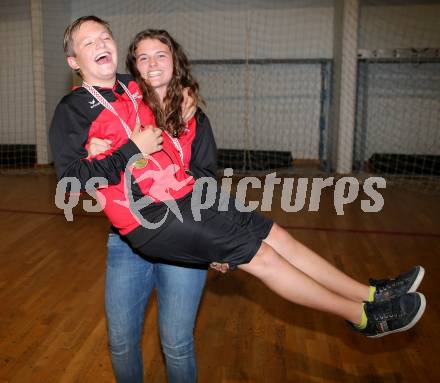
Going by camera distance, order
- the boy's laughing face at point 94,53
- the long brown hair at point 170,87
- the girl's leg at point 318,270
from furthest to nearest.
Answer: the girl's leg at point 318,270 → the long brown hair at point 170,87 → the boy's laughing face at point 94,53

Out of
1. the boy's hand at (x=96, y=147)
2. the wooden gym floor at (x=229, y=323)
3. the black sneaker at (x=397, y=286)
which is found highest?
the boy's hand at (x=96, y=147)

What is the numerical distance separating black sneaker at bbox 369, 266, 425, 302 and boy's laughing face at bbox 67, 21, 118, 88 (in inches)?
48.3

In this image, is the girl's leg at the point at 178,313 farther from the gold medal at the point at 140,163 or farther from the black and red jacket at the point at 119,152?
the gold medal at the point at 140,163

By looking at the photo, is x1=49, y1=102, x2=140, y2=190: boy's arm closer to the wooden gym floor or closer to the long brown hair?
the long brown hair

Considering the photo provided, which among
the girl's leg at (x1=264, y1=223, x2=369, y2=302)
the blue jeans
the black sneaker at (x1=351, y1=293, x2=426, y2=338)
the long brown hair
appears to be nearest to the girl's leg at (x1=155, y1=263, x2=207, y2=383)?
the blue jeans

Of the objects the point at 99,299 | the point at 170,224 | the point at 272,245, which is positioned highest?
the point at 170,224

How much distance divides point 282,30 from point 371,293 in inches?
264

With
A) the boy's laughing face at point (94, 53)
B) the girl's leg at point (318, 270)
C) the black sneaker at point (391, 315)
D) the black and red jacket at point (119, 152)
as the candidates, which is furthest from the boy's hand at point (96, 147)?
the black sneaker at point (391, 315)

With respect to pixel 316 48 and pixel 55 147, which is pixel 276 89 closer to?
pixel 316 48

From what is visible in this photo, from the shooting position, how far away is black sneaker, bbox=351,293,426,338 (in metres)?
1.57

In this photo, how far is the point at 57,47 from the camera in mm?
7426

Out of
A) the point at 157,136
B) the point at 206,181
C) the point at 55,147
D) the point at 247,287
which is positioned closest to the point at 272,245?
the point at 206,181

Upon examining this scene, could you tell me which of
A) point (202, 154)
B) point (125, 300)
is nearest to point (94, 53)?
point (202, 154)

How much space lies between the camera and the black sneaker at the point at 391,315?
62.0 inches
